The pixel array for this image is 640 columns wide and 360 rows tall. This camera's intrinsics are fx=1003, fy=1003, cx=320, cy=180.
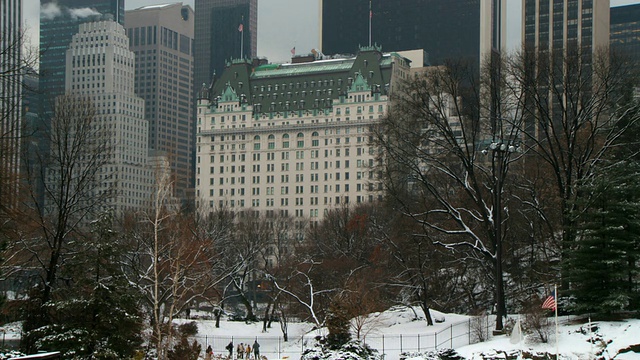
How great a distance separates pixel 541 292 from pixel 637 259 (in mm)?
16488

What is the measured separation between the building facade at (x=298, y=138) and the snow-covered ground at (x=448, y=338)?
116612mm

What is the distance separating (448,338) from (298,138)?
480 ft

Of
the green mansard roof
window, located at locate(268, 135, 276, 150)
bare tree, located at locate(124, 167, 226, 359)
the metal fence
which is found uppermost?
the green mansard roof

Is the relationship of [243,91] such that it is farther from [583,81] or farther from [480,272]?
[583,81]

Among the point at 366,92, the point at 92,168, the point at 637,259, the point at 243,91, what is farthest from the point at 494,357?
the point at 243,91

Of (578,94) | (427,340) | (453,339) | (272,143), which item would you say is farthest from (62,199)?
(272,143)

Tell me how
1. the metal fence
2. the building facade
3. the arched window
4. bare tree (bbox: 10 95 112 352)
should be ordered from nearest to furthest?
bare tree (bbox: 10 95 112 352)
the metal fence
the building facade
the arched window

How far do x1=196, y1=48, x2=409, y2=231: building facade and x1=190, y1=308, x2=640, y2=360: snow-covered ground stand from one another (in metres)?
117

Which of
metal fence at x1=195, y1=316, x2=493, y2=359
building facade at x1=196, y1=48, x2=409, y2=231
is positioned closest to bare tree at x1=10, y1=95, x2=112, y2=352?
metal fence at x1=195, y1=316, x2=493, y2=359

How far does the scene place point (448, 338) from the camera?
49.9m

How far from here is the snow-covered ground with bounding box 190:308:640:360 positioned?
131 ft

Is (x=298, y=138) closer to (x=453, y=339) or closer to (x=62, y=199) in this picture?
(x=453, y=339)

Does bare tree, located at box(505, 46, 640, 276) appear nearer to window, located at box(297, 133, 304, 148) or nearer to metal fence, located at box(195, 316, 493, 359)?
metal fence, located at box(195, 316, 493, 359)

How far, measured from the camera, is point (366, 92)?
7318 inches
